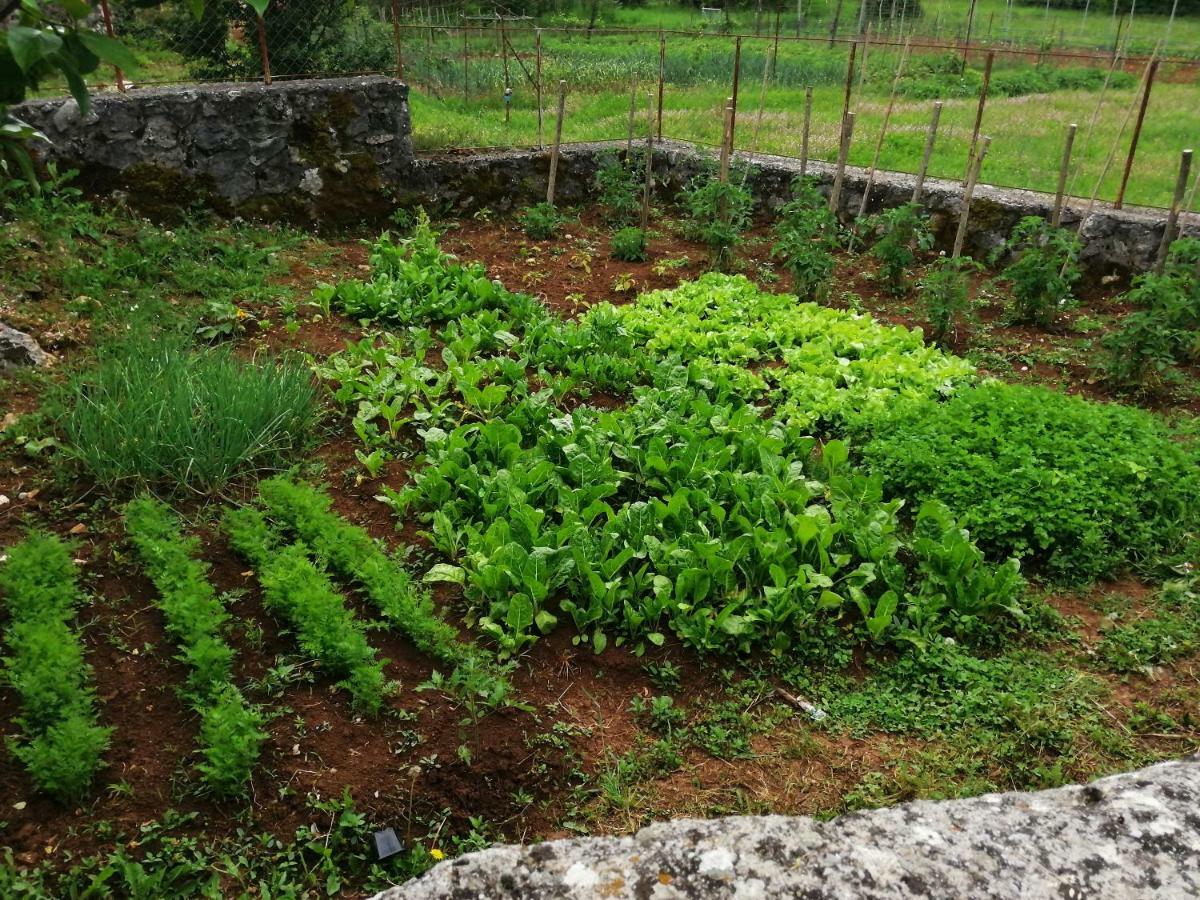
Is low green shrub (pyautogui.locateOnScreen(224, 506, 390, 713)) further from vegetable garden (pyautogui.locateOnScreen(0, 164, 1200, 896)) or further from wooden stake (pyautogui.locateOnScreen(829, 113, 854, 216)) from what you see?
wooden stake (pyautogui.locateOnScreen(829, 113, 854, 216))

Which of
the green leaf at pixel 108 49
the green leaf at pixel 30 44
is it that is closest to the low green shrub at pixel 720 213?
the green leaf at pixel 108 49

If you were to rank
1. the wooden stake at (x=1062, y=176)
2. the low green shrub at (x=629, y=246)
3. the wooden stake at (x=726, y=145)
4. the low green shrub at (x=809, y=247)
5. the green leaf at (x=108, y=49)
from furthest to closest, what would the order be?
the low green shrub at (x=629, y=246)
the wooden stake at (x=726, y=145)
the low green shrub at (x=809, y=247)
the wooden stake at (x=1062, y=176)
the green leaf at (x=108, y=49)

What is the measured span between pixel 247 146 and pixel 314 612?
6430 mm

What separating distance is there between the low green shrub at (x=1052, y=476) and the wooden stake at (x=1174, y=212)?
255 cm

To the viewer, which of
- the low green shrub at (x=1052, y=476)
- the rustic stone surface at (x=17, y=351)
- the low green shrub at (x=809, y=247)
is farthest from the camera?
the low green shrub at (x=809, y=247)

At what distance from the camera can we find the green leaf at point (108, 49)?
1.30 m

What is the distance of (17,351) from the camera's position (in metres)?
5.56

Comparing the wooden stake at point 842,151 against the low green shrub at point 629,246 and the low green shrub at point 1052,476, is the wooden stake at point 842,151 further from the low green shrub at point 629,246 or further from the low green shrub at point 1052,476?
the low green shrub at point 1052,476

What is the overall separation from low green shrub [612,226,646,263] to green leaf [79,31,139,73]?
7608mm

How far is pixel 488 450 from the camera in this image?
5176 mm

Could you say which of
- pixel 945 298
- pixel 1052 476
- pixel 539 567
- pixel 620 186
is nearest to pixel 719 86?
pixel 620 186

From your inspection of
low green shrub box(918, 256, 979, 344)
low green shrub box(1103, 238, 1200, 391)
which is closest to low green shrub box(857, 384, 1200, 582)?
low green shrub box(1103, 238, 1200, 391)

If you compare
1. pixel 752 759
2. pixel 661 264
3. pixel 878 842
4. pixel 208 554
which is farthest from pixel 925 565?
pixel 661 264

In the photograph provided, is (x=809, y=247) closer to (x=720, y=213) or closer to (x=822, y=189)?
(x=720, y=213)
